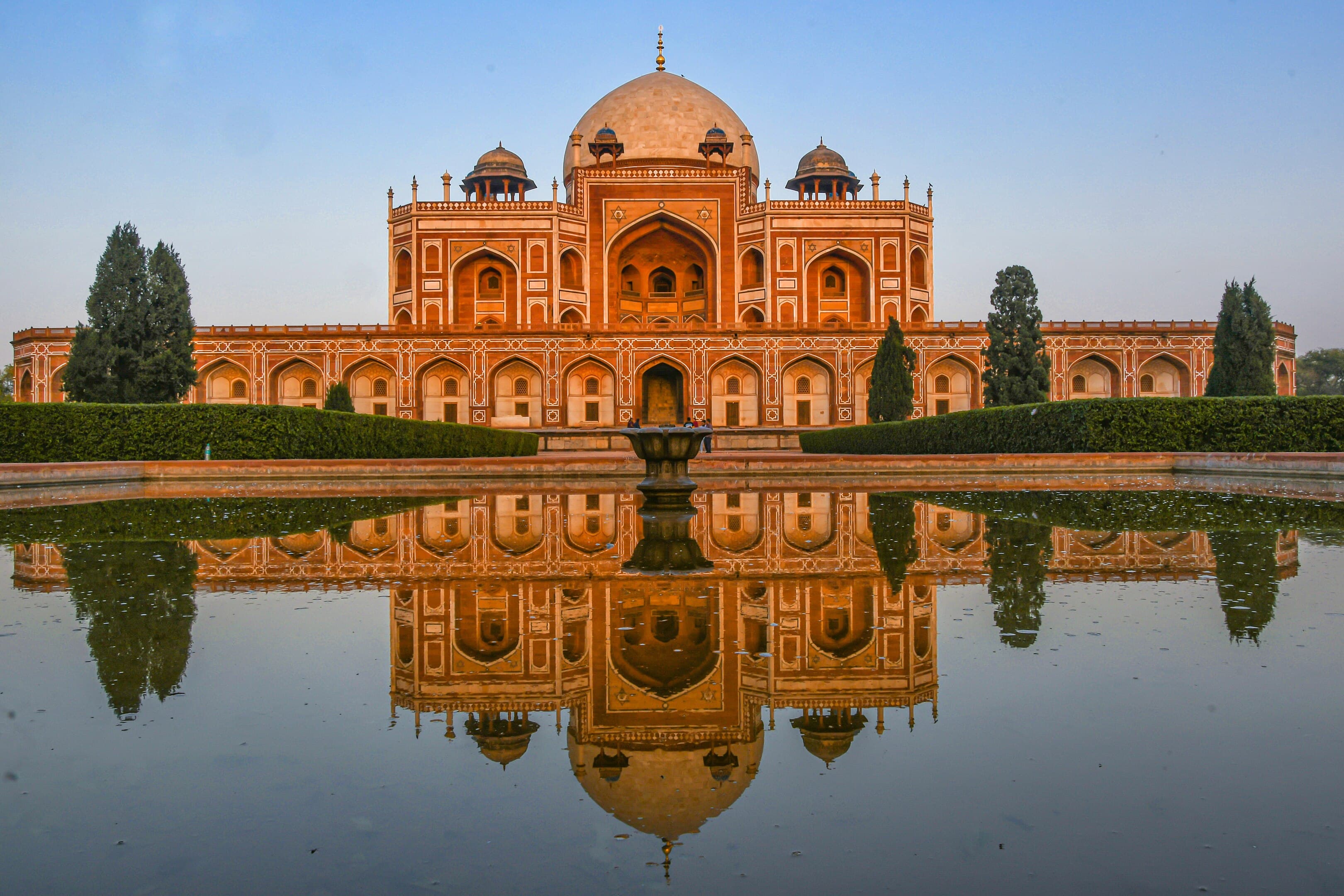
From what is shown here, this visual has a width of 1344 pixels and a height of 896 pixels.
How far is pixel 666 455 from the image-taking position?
721 centimetres

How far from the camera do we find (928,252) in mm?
33625

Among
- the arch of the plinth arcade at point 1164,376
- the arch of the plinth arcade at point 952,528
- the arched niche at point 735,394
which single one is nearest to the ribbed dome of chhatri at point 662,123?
the arched niche at point 735,394

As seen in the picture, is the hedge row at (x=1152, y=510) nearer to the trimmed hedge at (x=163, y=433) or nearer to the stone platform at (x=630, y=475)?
the stone platform at (x=630, y=475)

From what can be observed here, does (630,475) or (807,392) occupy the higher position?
(807,392)

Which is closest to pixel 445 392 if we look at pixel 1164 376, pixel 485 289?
pixel 485 289

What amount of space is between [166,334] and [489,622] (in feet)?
52.9

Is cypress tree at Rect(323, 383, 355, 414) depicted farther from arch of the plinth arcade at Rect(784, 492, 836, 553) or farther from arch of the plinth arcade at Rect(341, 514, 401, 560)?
arch of the plinth arcade at Rect(341, 514, 401, 560)

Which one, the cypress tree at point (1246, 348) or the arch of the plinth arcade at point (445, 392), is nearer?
the cypress tree at point (1246, 348)

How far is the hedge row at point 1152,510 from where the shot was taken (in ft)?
17.1

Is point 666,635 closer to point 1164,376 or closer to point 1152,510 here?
point 1152,510

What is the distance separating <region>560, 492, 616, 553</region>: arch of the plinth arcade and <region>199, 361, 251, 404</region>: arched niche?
77.1 ft

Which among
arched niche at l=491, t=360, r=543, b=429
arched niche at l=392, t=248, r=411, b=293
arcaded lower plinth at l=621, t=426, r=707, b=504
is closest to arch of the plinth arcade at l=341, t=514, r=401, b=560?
arcaded lower plinth at l=621, t=426, r=707, b=504

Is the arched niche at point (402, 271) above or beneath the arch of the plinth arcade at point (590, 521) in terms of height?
above

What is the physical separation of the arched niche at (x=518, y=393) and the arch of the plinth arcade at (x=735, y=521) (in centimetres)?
2054
